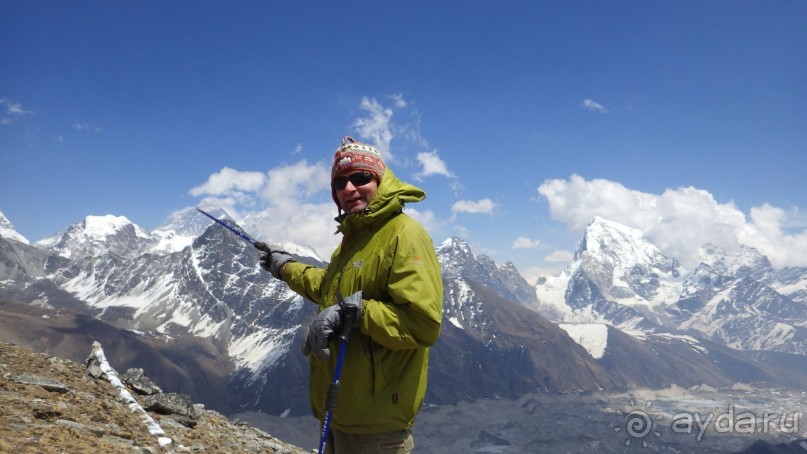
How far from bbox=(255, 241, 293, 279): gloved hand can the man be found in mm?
2453

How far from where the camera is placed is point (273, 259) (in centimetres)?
798

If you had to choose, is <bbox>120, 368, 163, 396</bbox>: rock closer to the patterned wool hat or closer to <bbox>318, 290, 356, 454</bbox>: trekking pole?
<bbox>318, 290, 356, 454</bbox>: trekking pole

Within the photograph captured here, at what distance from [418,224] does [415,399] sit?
191 centimetres

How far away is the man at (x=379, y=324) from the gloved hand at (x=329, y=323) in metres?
0.01

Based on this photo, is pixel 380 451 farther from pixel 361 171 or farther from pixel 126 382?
pixel 126 382

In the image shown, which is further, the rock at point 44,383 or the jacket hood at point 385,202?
the rock at point 44,383

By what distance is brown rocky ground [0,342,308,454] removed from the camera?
8109 mm

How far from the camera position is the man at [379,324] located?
4.51 metres

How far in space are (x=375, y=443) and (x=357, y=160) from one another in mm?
3265

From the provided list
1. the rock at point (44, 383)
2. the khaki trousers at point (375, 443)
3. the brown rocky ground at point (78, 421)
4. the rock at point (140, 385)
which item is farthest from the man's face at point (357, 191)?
the rock at point (140, 385)

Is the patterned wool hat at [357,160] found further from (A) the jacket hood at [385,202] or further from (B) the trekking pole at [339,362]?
(B) the trekking pole at [339,362]

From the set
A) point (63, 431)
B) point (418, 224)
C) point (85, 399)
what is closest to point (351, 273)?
point (418, 224)

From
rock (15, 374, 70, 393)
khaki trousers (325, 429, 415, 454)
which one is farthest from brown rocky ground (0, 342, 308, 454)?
khaki trousers (325, 429, 415, 454)

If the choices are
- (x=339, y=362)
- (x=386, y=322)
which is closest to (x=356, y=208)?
(x=386, y=322)
